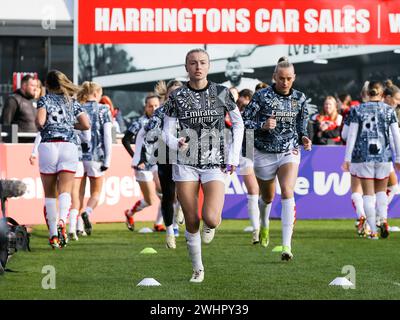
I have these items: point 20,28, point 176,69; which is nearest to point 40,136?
point 176,69

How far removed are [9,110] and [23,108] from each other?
0.83 feet

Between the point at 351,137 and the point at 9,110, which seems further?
the point at 9,110

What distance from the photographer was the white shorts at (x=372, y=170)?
15.8 metres

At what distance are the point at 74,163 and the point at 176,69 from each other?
8729mm

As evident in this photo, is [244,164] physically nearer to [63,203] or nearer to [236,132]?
[63,203]

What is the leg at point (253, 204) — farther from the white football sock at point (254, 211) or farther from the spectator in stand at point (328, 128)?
the spectator in stand at point (328, 128)

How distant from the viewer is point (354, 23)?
22.2 m

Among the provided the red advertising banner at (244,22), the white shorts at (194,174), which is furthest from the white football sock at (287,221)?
the red advertising banner at (244,22)

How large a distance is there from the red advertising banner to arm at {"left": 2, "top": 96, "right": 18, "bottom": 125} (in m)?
2.85

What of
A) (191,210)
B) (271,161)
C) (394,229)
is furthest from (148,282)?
(394,229)

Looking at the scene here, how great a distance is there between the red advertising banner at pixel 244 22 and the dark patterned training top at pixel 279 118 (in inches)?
363

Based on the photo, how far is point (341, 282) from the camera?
412 inches

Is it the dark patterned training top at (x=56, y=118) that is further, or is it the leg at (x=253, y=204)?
the leg at (x=253, y=204)

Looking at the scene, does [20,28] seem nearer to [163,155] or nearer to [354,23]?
[354,23]
